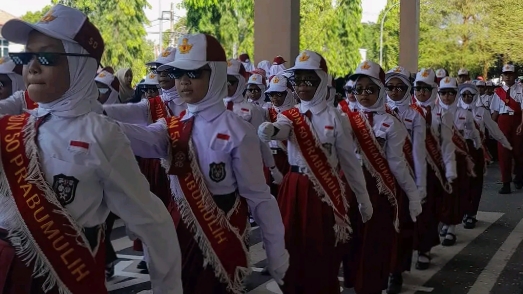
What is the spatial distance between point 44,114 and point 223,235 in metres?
1.38

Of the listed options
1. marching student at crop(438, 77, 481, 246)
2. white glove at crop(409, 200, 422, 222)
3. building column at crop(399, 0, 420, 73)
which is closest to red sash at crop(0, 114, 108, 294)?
white glove at crop(409, 200, 422, 222)

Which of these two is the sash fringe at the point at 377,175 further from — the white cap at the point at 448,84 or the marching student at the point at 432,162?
the white cap at the point at 448,84

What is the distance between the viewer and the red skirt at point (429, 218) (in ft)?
23.7

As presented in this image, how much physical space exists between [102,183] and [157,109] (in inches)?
144

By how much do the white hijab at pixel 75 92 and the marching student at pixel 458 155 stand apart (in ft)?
19.8

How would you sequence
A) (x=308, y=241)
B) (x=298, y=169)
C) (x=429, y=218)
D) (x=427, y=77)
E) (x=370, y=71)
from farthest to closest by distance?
(x=427, y=77), (x=429, y=218), (x=370, y=71), (x=298, y=169), (x=308, y=241)

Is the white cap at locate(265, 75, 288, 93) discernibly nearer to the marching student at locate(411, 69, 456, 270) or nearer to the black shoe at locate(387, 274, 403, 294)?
the marching student at locate(411, 69, 456, 270)

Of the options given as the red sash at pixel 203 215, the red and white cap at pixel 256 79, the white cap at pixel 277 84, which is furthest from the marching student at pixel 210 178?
the red and white cap at pixel 256 79

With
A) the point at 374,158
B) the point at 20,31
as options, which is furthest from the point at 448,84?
the point at 20,31

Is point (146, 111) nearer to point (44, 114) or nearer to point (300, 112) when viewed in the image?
point (300, 112)

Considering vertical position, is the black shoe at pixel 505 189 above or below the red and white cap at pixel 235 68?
below

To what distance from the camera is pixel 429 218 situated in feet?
24.3

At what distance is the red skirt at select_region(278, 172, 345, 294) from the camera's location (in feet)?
16.2

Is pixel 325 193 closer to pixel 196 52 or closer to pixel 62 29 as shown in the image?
pixel 196 52
